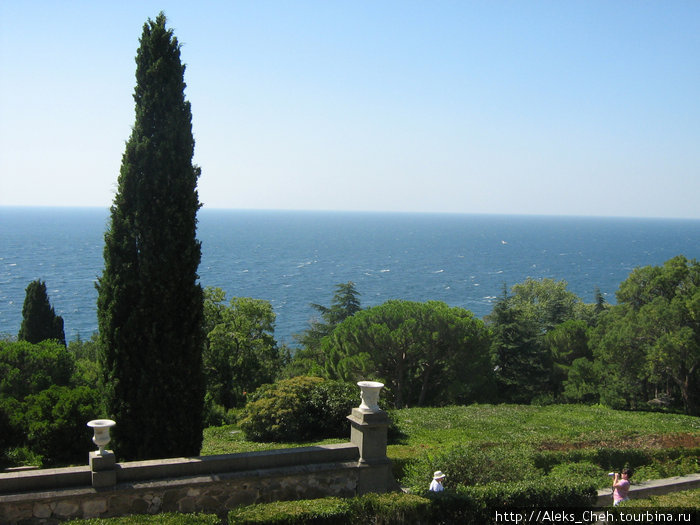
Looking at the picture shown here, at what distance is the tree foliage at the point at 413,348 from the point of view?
2395 centimetres

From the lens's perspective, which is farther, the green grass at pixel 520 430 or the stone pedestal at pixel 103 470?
the green grass at pixel 520 430

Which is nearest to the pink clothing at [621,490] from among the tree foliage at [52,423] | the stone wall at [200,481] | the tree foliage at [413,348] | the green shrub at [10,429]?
the stone wall at [200,481]

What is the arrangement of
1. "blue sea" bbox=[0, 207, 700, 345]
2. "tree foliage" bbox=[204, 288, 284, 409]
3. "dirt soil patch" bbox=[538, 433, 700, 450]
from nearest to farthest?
"dirt soil patch" bbox=[538, 433, 700, 450]
"tree foliage" bbox=[204, 288, 284, 409]
"blue sea" bbox=[0, 207, 700, 345]

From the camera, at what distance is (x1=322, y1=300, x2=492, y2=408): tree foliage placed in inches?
943

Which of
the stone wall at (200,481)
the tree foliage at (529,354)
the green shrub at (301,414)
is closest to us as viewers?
the stone wall at (200,481)

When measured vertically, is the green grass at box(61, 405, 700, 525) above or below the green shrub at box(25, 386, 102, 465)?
below

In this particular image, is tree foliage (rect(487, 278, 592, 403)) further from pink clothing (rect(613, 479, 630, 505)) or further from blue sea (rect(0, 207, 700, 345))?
blue sea (rect(0, 207, 700, 345))

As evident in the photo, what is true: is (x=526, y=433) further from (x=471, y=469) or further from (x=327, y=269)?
(x=327, y=269)

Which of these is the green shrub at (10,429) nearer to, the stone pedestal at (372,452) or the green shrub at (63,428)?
the green shrub at (63,428)

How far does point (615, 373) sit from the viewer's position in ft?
80.5

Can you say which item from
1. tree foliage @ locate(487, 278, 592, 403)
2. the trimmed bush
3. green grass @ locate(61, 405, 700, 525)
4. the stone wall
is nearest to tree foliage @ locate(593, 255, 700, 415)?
green grass @ locate(61, 405, 700, 525)

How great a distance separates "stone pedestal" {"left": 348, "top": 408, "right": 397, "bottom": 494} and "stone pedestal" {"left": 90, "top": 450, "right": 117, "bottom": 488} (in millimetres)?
3475

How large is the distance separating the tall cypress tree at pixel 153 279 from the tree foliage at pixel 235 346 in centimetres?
1723

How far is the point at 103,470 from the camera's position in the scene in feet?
24.4
